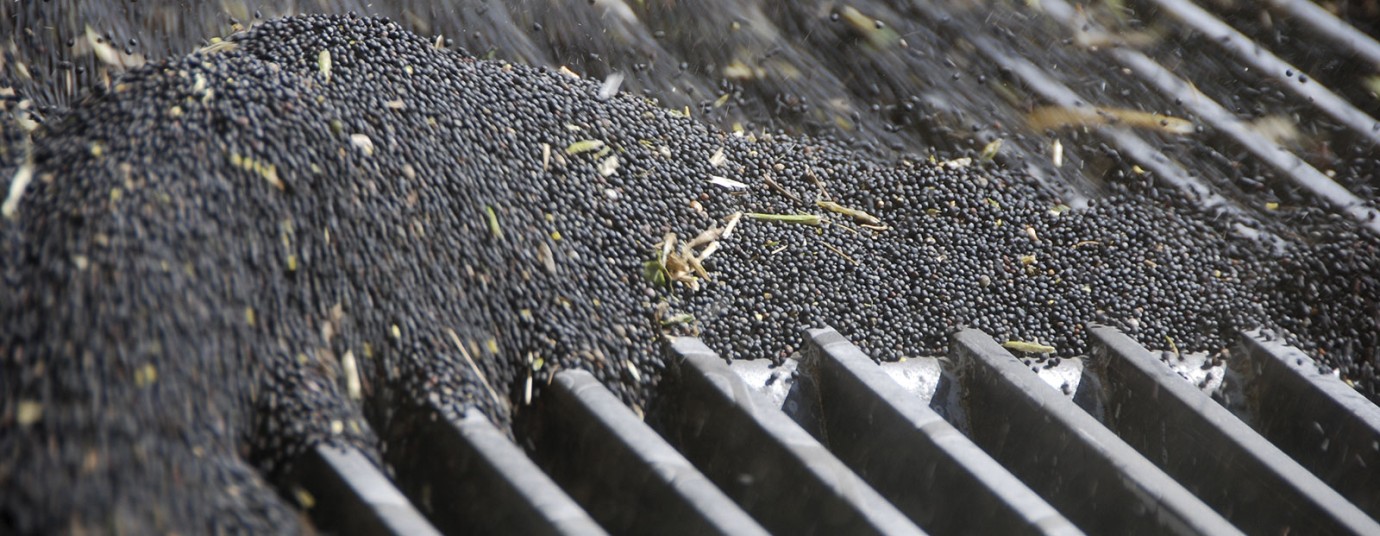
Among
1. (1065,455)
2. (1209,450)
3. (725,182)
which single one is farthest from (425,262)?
(1209,450)

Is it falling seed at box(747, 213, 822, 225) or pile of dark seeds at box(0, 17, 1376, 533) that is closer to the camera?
pile of dark seeds at box(0, 17, 1376, 533)

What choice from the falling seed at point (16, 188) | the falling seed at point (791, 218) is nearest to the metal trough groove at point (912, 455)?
the falling seed at point (791, 218)

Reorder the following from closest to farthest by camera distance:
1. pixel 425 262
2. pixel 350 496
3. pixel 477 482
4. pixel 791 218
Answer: pixel 350 496 → pixel 477 482 → pixel 425 262 → pixel 791 218

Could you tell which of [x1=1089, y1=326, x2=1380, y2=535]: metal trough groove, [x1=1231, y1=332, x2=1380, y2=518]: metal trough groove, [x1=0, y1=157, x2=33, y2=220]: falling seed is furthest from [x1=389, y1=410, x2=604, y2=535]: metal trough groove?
[x1=1231, y1=332, x2=1380, y2=518]: metal trough groove

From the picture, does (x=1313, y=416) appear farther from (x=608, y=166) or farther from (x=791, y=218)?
(x=608, y=166)

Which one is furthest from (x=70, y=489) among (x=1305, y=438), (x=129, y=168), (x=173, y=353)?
(x=1305, y=438)

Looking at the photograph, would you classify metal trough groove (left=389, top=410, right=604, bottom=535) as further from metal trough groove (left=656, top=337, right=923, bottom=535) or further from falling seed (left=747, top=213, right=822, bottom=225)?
falling seed (left=747, top=213, right=822, bottom=225)
